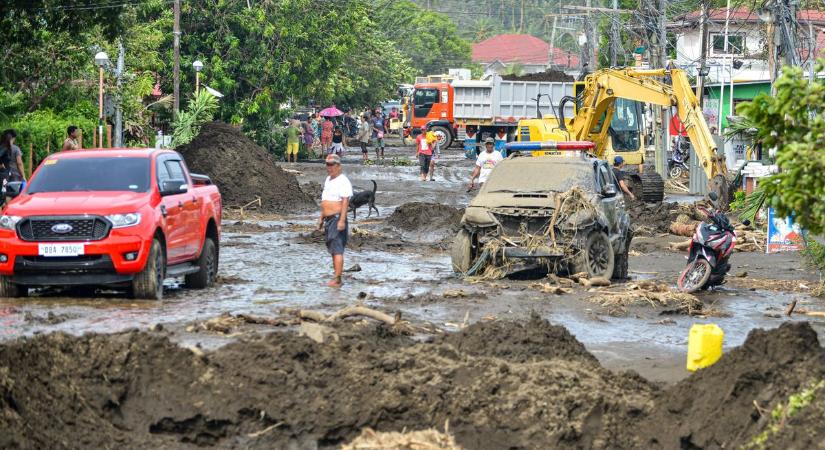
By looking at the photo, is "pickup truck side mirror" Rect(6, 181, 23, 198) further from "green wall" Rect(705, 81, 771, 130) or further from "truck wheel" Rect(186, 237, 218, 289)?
"green wall" Rect(705, 81, 771, 130)

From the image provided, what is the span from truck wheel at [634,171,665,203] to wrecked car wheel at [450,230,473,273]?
15.7m

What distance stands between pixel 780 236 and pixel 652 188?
10996mm

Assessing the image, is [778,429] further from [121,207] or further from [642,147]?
[642,147]

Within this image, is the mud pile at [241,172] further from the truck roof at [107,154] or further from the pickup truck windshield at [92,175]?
the pickup truck windshield at [92,175]

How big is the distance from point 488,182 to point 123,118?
20.4 meters

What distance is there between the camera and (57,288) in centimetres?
1587

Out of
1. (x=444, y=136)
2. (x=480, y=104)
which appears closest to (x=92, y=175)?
(x=480, y=104)

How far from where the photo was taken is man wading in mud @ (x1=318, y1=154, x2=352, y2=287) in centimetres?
1655

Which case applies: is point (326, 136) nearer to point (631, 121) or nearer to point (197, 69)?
point (197, 69)

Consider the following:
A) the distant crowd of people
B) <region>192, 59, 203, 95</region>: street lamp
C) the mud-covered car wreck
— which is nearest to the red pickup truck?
the mud-covered car wreck

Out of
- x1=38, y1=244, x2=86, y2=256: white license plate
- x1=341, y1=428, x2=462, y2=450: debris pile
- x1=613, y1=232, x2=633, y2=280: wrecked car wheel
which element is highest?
x1=38, y1=244, x2=86, y2=256: white license plate

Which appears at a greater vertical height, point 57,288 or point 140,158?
point 140,158

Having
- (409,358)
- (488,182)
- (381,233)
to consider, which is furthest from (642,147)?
(409,358)

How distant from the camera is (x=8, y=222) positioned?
14422mm
